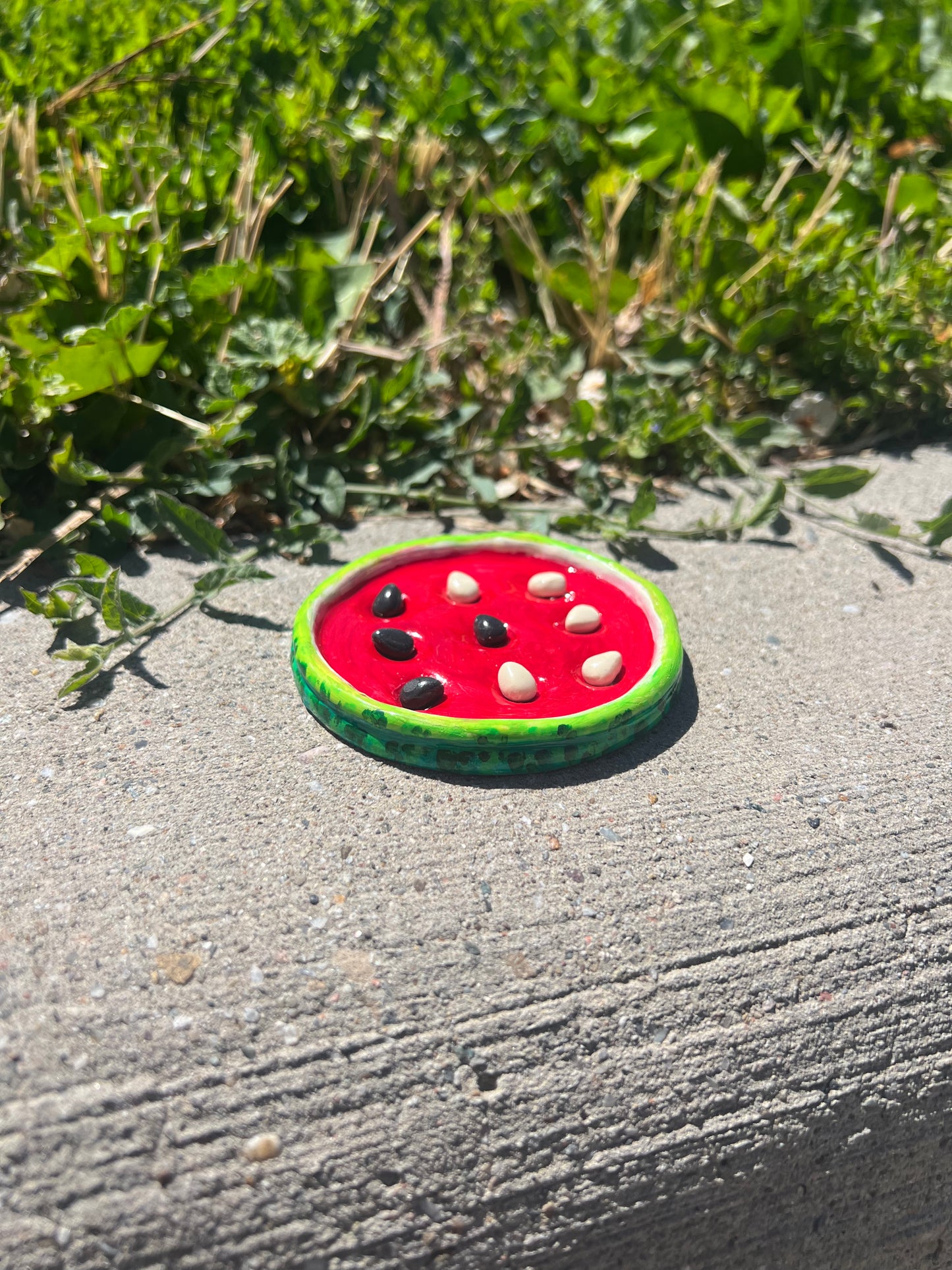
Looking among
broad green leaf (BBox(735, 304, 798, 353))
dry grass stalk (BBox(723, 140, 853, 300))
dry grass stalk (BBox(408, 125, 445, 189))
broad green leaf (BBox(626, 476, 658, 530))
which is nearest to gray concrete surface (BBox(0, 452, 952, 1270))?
broad green leaf (BBox(626, 476, 658, 530))

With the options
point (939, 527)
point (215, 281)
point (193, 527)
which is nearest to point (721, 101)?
point (939, 527)

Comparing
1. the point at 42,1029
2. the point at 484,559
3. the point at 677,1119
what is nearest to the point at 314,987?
the point at 42,1029

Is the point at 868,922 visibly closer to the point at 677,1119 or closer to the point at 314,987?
the point at 677,1119

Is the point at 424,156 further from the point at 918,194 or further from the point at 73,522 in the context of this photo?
the point at 73,522

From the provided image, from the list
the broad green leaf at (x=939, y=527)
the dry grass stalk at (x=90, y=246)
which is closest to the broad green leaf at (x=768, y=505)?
the broad green leaf at (x=939, y=527)

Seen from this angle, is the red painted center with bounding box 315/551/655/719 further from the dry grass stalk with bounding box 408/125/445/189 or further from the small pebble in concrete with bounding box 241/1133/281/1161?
the dry grass stalk with bounding box 408/125/445/189

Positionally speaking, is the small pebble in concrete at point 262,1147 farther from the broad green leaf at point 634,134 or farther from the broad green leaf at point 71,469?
the broad green leaf at point 634,134
